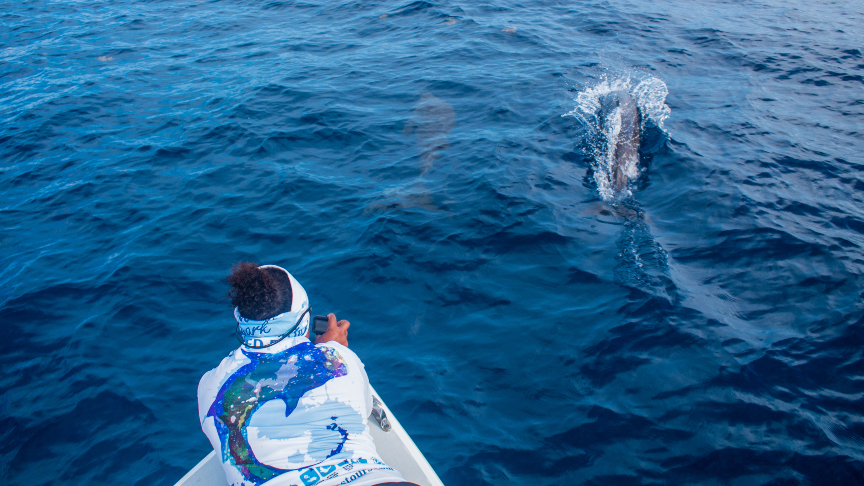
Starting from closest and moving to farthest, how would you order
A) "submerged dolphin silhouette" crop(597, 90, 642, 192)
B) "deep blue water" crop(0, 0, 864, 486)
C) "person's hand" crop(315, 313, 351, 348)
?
"person's hand" crop(315, 313, 351, 348)
"deep blue water" crop(0, 0, 864, 486)
"submerged dolphin silhouette" crop(597, 90, 642, 192)

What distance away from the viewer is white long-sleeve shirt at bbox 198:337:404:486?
222cm

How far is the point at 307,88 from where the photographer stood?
989 centimetres

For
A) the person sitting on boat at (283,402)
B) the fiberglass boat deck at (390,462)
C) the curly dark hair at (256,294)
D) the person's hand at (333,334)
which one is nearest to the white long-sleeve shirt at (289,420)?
the person sitting on boat at (283,402)

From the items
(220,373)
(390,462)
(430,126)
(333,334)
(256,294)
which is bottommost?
(390,462)

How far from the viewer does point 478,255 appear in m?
5.23

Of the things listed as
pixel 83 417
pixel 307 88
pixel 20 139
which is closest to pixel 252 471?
pixel 83 417

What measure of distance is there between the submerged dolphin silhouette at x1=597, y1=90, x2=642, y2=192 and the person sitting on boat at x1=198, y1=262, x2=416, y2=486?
481 centimetres

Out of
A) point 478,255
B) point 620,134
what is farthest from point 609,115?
point 478,255

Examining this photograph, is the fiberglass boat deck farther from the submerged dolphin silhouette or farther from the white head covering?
the submerged dolphin silhouette

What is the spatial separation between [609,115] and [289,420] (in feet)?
22.8

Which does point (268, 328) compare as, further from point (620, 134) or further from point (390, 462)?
point (620, 134)

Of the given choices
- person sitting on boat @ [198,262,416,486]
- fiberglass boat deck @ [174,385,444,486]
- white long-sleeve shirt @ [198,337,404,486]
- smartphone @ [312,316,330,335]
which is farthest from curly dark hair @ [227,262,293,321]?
fiberglass boat deck @ [174,385,444,486]

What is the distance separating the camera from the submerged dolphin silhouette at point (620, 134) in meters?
6.30

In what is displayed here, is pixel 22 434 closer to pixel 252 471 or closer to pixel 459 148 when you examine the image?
pixel 252 471
